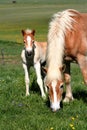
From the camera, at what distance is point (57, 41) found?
841cm

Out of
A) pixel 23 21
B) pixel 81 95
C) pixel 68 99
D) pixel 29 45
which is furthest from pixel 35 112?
pixel 23 21

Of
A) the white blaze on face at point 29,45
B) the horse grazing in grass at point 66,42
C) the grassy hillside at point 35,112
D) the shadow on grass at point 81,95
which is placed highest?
the horse grazing in grass at point 66,42

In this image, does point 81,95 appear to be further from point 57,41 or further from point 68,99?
point 57,41

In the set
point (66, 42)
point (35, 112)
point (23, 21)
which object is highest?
point (66, 42)

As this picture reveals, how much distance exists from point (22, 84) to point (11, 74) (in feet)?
11.5

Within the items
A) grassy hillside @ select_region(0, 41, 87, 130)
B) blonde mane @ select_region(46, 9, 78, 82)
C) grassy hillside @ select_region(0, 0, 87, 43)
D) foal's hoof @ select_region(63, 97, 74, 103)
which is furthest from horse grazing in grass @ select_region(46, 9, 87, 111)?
grassy hillside @ select_region(0, 0, 87, 43)

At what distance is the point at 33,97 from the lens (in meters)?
9.56

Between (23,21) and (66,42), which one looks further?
(23,21)

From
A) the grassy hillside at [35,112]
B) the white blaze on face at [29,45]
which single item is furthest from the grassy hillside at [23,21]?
the white blaze on face at [29,45]

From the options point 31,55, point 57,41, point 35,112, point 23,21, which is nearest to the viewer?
point 35,112

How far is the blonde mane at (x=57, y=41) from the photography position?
802 cm

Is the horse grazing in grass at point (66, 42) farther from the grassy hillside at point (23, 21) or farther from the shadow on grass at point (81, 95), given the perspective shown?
the grassy hillside at point (23, 21)

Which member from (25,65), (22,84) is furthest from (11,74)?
(25,65)

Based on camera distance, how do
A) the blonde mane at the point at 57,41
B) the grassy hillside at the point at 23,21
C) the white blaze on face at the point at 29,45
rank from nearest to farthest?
1. the blonde mane at the point at 57,41
2. the white blaze on face at the point at 29,45
3. the grassy hillside at the point at 23,21
